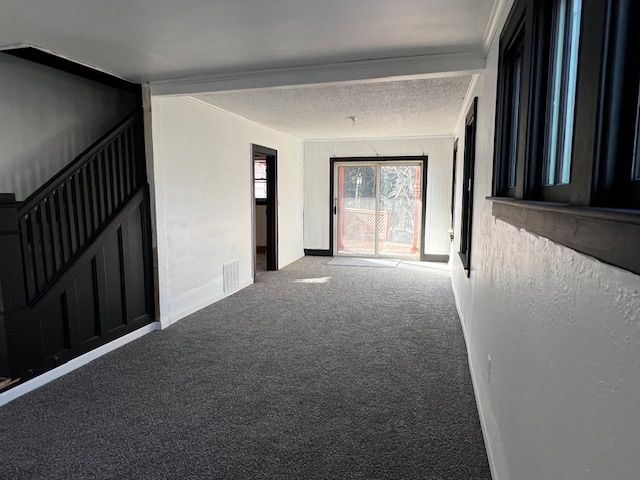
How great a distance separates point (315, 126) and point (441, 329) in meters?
3.59

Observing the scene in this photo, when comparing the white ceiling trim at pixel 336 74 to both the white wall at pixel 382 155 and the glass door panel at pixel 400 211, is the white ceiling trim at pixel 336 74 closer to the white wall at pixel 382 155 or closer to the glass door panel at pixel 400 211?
the white wall at pixel 382 155

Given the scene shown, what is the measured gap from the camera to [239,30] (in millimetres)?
2496

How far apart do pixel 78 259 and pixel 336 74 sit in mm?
2412

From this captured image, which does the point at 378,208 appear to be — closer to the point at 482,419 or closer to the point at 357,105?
the point at 357,105

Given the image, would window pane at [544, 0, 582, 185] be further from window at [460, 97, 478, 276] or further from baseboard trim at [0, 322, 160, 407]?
baseboard trim at [0, 322, 160, 407]

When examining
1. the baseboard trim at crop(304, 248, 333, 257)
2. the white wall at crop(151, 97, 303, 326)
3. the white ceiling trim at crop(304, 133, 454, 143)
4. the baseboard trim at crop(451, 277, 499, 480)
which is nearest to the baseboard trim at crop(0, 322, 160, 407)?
the white wall at crop(151, 97, 303, 326)

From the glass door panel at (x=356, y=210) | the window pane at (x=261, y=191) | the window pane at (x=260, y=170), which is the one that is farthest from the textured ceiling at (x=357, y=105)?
the window pane at (x=261, y=191)

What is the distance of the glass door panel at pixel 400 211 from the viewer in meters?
7.39

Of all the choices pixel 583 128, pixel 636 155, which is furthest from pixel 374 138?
pixel 636 155

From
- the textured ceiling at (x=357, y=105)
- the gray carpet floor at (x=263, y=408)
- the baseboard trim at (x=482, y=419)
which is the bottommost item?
the gray carpet floor at (x=263, y=408)

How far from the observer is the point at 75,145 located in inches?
140

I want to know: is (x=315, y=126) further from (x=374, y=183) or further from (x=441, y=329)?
(x=441, y=329)

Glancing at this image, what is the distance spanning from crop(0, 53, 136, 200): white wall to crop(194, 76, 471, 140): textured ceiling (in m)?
1.03

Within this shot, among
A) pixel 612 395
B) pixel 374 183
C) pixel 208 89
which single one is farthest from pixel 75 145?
pixel 374 183
